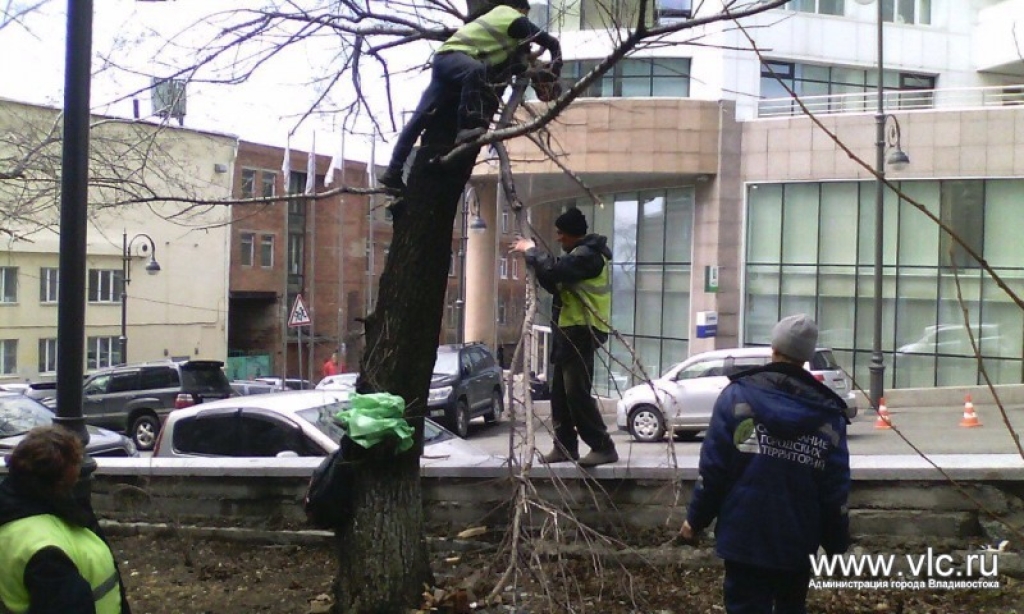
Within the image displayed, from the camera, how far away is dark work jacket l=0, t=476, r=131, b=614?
3.13 m

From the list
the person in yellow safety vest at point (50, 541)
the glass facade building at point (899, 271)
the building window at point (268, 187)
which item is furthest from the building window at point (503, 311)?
the person in yellow safety vest at point (50, 541)

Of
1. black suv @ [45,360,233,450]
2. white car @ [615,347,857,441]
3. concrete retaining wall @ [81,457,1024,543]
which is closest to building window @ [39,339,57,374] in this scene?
black suv @ [45,360,233,450]

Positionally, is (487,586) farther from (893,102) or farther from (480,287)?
(480,287)

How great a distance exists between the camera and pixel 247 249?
5156 cm

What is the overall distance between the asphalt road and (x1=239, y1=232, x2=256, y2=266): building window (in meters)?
29.4

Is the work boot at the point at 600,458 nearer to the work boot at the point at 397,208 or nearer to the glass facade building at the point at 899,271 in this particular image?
the work boot at the point at 397,208

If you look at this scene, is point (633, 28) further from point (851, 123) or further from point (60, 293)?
point (851, 123)

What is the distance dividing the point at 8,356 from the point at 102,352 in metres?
4.23

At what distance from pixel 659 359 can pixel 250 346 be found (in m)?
29.8

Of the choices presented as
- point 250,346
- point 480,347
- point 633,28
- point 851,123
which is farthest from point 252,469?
point 250,346

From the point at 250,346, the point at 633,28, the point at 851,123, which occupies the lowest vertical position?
the point at 250,346

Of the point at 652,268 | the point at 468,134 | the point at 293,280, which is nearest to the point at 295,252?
the point at 293,280

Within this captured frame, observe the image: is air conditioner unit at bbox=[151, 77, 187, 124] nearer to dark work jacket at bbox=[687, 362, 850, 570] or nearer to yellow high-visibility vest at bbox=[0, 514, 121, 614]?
yellow high-visibility vest at bbox=[0, 514, 121, 614]

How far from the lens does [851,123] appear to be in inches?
1088
